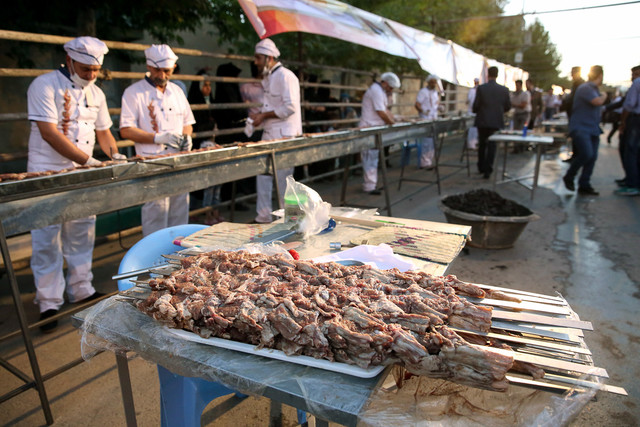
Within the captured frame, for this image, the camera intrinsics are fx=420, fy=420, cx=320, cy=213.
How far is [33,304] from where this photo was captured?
3895mm

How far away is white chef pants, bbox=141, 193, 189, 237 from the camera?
443cm

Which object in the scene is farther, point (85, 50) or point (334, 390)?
point (85, 50)

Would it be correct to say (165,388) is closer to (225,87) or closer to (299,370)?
(299,370)

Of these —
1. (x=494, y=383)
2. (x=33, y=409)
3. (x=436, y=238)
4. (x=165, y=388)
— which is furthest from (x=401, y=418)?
(x=33, y=409)

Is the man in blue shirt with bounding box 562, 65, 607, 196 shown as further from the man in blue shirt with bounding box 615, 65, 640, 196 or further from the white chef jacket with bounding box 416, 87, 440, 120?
the white chef jacket with bounding box 416, 87, 440, 120

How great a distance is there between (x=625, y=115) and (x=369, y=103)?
477 cm

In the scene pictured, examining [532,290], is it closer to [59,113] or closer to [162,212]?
[162,212]

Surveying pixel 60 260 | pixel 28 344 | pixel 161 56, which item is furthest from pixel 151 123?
pixel 28 344

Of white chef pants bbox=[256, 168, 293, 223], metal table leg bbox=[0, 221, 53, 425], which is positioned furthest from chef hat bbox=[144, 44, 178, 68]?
metal table leg bbox=[0, 221, 53, 425]

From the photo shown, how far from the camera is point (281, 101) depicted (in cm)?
569

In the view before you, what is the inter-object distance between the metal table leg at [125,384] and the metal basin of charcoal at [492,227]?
3987 millimetres

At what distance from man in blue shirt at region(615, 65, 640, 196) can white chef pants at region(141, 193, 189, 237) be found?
7.91 m

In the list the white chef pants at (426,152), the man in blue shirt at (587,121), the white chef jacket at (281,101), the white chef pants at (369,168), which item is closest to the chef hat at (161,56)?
the white chef jacket at (281,101)

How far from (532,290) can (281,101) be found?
12.4 feet
